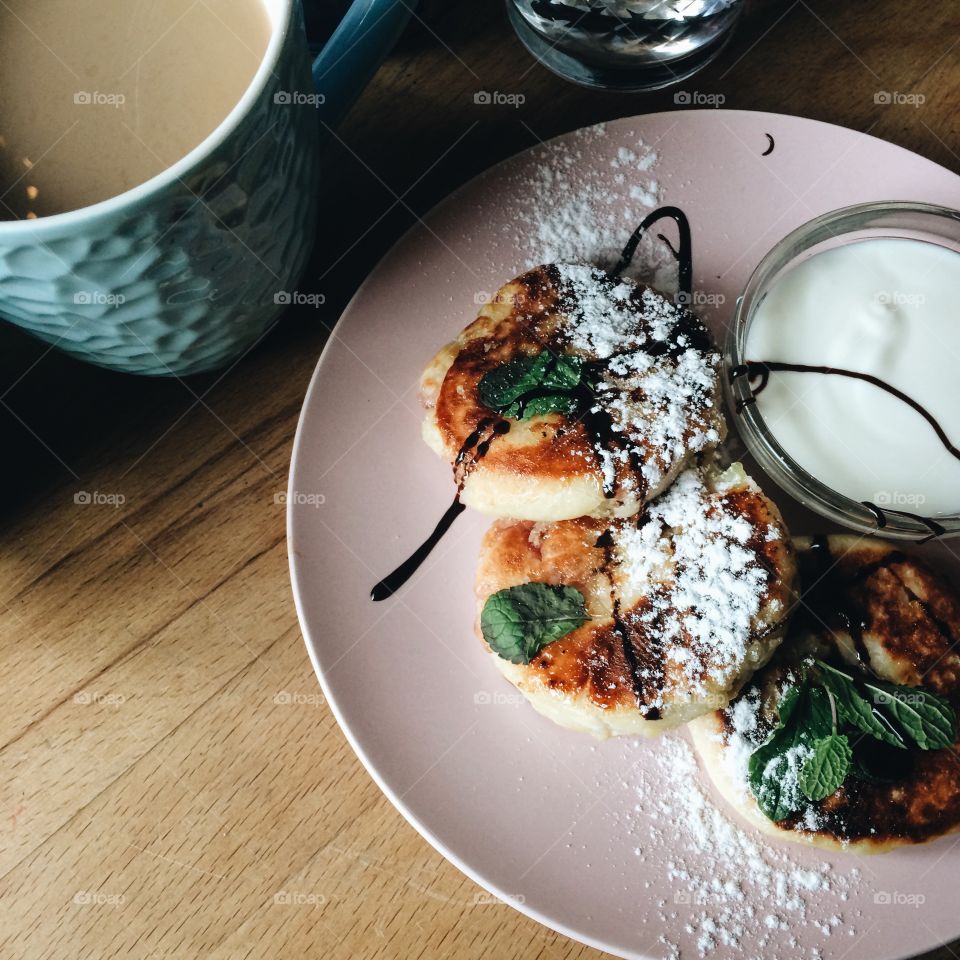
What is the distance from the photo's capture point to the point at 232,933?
1.04m

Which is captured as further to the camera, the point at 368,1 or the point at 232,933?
the point at 232,933

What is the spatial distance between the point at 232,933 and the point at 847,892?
2.27ft

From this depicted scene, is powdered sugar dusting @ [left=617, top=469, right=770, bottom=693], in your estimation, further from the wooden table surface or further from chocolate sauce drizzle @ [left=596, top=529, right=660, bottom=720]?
the wooden table surface

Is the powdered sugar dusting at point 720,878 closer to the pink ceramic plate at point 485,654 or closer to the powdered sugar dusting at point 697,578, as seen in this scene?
the pink ceramic plate at point 485,654

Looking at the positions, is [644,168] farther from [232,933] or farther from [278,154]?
[232,933]

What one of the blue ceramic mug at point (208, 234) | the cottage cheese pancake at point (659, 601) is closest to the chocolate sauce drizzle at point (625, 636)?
the cottage cheese pancake at point (659, 601)

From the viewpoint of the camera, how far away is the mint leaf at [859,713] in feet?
3.08

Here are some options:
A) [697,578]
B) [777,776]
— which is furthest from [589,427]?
[777,776]

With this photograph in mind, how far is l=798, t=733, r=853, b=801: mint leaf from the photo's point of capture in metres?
0.93

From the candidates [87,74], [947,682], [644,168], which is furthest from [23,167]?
→ [947,682]

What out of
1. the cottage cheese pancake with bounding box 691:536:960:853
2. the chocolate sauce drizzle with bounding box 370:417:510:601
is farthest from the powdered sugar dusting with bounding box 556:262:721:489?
the cottage cheese pancake with bounding box 691:536:960:853

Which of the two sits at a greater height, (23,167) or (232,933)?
(23,167)

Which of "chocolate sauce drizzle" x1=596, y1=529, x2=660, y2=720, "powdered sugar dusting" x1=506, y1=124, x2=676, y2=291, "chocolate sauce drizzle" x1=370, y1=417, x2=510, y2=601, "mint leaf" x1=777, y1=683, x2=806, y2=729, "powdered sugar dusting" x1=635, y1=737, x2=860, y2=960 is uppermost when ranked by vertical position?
"powdered sugar dusting" x1=506, y1=124, x2=676, y2=291

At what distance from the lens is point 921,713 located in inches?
37.1
